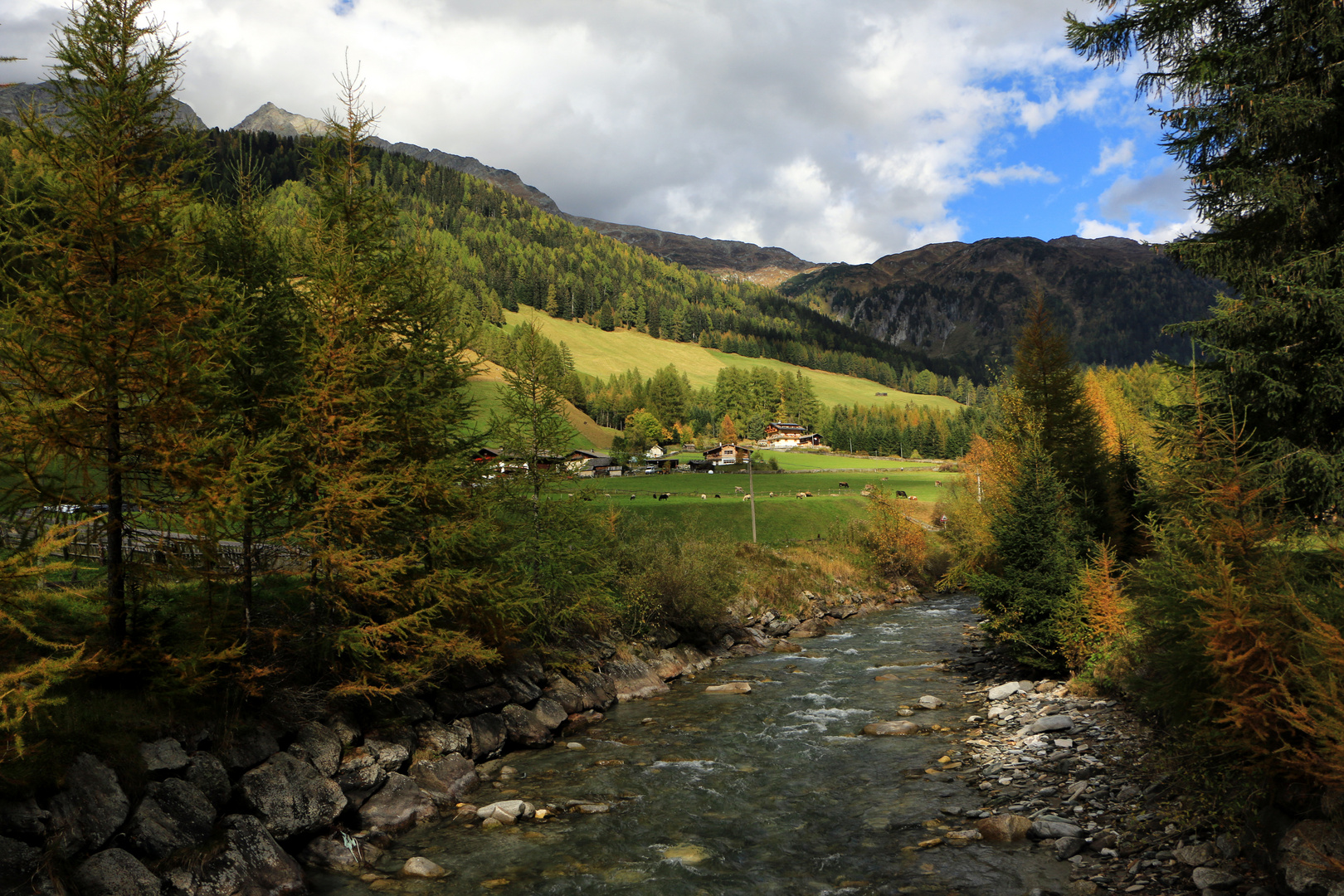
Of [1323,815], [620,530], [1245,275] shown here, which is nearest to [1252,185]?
[1245,275]

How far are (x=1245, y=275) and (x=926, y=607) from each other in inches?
1567

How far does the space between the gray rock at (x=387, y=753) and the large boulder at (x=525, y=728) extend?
14.0 feet

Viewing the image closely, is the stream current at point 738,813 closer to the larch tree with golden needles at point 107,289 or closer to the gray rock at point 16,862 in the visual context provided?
the gray rock at point 16,862

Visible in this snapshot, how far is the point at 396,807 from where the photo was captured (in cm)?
1625

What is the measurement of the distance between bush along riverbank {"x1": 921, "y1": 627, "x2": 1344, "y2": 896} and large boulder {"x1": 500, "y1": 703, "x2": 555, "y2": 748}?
11689mm

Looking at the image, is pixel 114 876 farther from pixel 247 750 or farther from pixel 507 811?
pixel 507 811

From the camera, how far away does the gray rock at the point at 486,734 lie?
20.4 metres

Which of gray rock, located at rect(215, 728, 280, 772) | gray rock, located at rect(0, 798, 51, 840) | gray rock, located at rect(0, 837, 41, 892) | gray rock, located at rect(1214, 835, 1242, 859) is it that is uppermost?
gray rock, located at rect(0, 798, 51, 840)

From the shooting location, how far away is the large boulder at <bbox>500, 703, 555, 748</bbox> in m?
21.9

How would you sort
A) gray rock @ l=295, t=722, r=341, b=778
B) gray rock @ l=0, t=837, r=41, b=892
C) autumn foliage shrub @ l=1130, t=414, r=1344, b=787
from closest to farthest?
autumn foliage shrub @ l=1130, t=414, r=1344, b=787
gray rock @ l=0, t=837, r=41, b=892
gray rock @ l=295, t=722, r=341, b=778

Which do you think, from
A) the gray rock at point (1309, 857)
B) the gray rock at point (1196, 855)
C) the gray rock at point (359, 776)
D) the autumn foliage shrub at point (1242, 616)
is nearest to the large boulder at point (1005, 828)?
the gray rock at point (1196, 855)

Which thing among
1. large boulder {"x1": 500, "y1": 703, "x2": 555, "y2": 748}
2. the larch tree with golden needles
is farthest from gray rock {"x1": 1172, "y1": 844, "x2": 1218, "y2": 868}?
the larch tree with golden needles

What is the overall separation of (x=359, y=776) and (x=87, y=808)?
18.7ft

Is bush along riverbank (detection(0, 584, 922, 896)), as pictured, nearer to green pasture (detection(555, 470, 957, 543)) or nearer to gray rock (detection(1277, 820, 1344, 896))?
gray rock (detection(1277, 820, 1344, 896))
